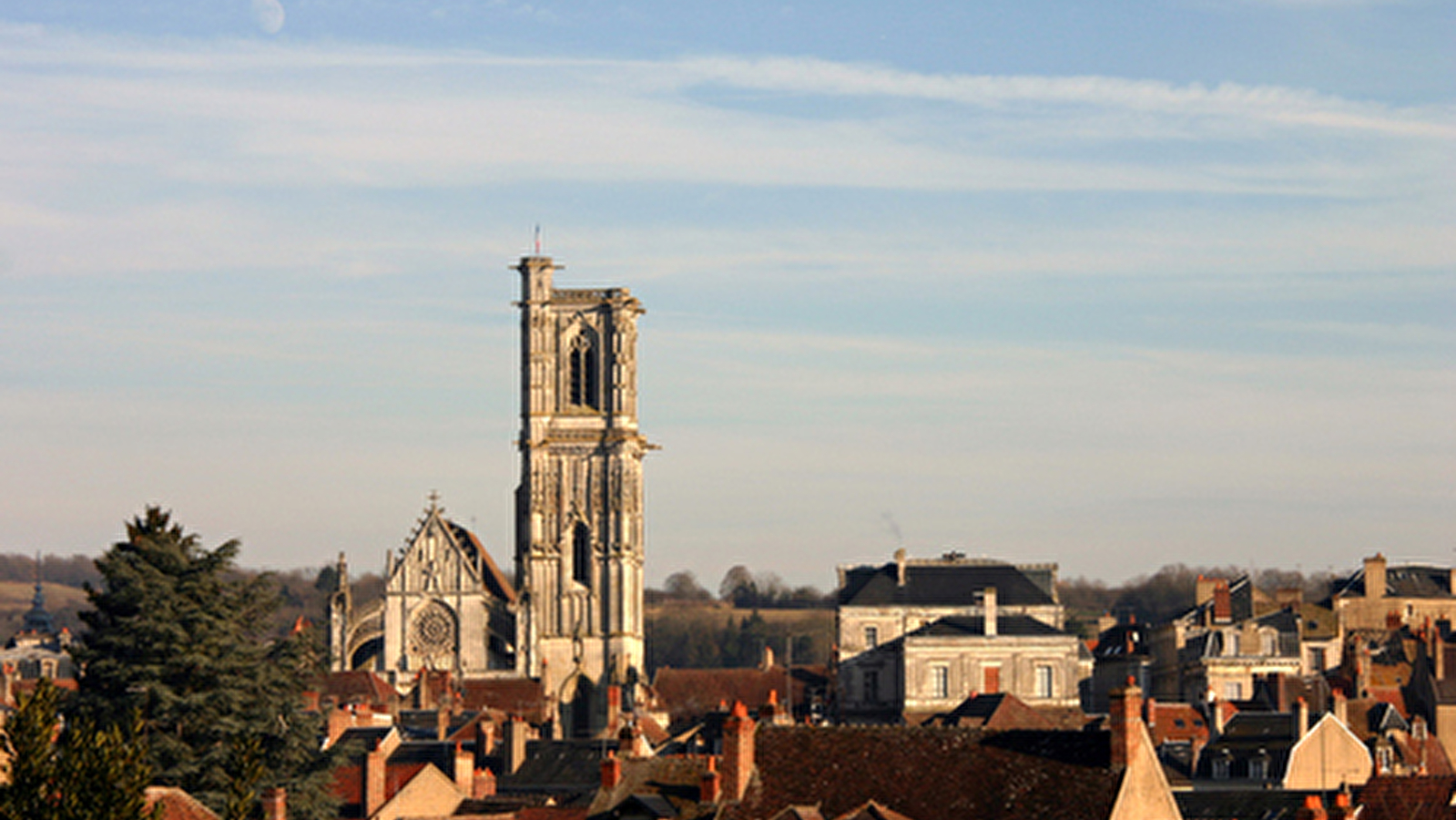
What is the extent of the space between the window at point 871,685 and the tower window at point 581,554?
45.5ft

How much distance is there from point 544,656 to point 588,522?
20.7 feet

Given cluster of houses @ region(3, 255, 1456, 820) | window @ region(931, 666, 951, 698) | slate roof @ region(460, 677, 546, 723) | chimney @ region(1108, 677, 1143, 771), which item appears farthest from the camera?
slate roof @ region(460, 677, 546, 723)

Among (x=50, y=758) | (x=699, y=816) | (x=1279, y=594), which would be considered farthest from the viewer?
(x=1279, y=594)

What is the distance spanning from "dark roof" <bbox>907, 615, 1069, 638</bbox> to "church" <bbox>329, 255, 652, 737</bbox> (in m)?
13.6

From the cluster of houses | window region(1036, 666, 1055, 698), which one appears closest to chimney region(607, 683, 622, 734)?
the cluster of houses

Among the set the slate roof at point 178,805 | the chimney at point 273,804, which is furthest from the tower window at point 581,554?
the slate roof at point 178,805

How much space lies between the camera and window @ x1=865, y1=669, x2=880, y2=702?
111 metres

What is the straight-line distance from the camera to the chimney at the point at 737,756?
39688 millimetres

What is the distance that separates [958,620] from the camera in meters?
113

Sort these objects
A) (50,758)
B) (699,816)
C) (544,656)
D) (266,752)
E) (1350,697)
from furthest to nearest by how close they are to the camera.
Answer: (544,656)
(1350,697)
(266,752)
(699,816)
(50,758)

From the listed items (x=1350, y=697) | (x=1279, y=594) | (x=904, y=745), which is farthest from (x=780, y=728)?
(x=1279, y=594)

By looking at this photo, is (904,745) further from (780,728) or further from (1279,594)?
(1279,594)

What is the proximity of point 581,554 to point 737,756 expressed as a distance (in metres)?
78.8

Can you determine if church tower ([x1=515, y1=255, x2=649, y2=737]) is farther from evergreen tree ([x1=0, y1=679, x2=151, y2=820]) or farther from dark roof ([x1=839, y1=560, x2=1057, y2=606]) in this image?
evergreen tree ([x1=0, y1=679, x2=151, y2=820])
